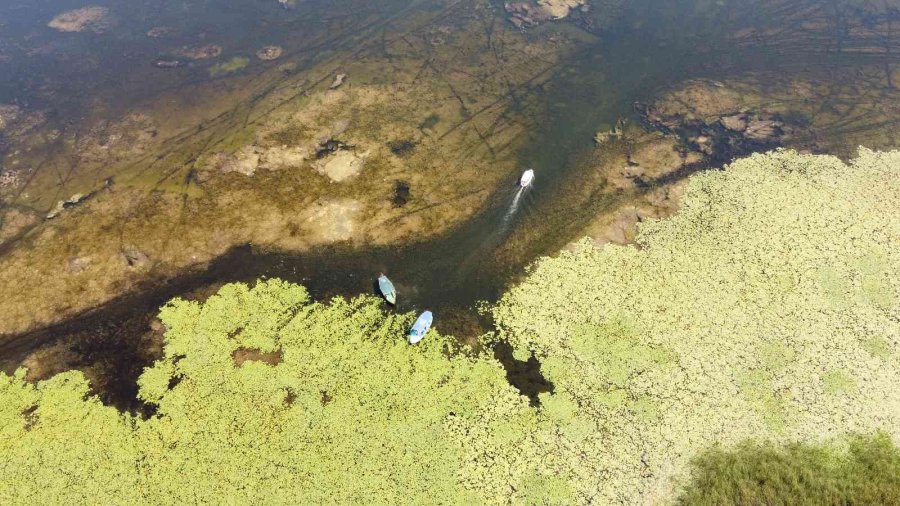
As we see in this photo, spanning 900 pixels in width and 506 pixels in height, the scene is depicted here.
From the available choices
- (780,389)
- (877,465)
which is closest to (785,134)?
(780,389)

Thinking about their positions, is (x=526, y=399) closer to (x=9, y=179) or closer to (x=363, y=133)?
(x=363, y=133)

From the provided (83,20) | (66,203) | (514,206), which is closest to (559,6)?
(514,206)

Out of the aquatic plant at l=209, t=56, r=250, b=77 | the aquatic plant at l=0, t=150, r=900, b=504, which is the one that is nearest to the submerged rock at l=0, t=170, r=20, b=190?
the aquatic plant at l=0, t=150, r=900, b=504

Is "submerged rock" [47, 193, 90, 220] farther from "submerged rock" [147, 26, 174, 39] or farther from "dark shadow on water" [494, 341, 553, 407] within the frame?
"dark shadow on water" [494, 341, 553, 407]

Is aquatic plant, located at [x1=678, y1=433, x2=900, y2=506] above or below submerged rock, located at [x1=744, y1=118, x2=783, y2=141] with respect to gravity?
below

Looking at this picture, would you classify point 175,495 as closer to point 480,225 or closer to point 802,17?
point 480,225

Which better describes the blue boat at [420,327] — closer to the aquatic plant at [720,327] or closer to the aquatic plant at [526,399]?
the aquatic plant at [526,399]
